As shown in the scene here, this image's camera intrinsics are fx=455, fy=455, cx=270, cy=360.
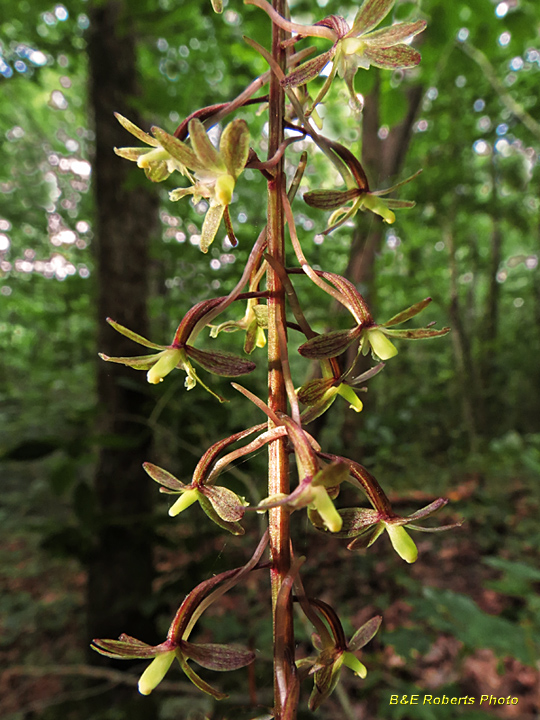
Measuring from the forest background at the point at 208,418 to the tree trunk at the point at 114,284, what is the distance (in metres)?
0.02

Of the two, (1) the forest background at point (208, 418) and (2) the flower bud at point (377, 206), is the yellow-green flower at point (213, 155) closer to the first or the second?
(2) the flower bud at point (377, 206)

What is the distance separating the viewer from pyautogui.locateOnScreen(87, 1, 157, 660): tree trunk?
10.2 ft

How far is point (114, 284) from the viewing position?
3.27 m

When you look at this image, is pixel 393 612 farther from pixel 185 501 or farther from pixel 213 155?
pixel 213 155

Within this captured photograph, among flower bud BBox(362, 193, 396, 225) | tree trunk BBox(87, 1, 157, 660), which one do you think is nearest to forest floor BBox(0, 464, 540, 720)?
tree trunk BBox(87, 1, 157, 660)

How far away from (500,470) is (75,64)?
712 centimetres

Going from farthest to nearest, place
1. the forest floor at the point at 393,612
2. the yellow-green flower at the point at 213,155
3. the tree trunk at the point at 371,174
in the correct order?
the tree trunk at the point at 371,174 < the forest floor at the point at 393,612 < the yellow-green flower at the point at 213,155

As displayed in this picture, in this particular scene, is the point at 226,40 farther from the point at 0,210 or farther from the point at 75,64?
the point at 0,210

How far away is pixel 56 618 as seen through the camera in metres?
4.61

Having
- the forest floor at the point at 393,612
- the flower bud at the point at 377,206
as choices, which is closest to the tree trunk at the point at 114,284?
the forest floor at the point at 393,612

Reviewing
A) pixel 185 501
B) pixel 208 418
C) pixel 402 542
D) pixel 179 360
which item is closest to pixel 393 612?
pixel 208 418

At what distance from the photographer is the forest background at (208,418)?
2285mm

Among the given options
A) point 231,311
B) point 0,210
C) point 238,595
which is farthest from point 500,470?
point 0,210

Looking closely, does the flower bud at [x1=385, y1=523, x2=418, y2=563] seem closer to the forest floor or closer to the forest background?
the forest background
